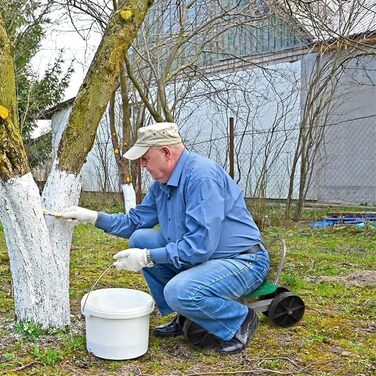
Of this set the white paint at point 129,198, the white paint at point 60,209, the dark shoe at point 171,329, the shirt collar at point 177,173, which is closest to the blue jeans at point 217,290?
the dark shoe at point 171,329

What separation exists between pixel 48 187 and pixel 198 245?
2.94 ft

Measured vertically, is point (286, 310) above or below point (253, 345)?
above

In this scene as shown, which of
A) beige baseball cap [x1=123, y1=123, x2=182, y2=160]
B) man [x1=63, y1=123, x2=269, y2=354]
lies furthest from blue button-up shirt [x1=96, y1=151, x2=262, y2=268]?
beige baseball cap [x1=123, y1=123, x2=182, y2=160]

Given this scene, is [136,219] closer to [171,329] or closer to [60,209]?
[60,209]

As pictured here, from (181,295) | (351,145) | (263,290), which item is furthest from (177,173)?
(351,145)

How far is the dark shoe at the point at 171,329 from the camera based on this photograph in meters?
2.89

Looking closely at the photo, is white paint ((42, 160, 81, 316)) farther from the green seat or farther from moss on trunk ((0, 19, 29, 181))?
the green seat

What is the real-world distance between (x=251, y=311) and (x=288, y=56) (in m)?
8.44

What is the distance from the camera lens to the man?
248cm

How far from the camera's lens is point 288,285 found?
13.8 ft

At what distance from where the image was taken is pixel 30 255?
104 inches

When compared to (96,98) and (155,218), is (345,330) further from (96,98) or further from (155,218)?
(96,98)

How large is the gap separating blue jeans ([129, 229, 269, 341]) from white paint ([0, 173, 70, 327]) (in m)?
0.59

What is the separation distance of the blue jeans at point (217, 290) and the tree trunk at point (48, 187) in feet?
1.93
